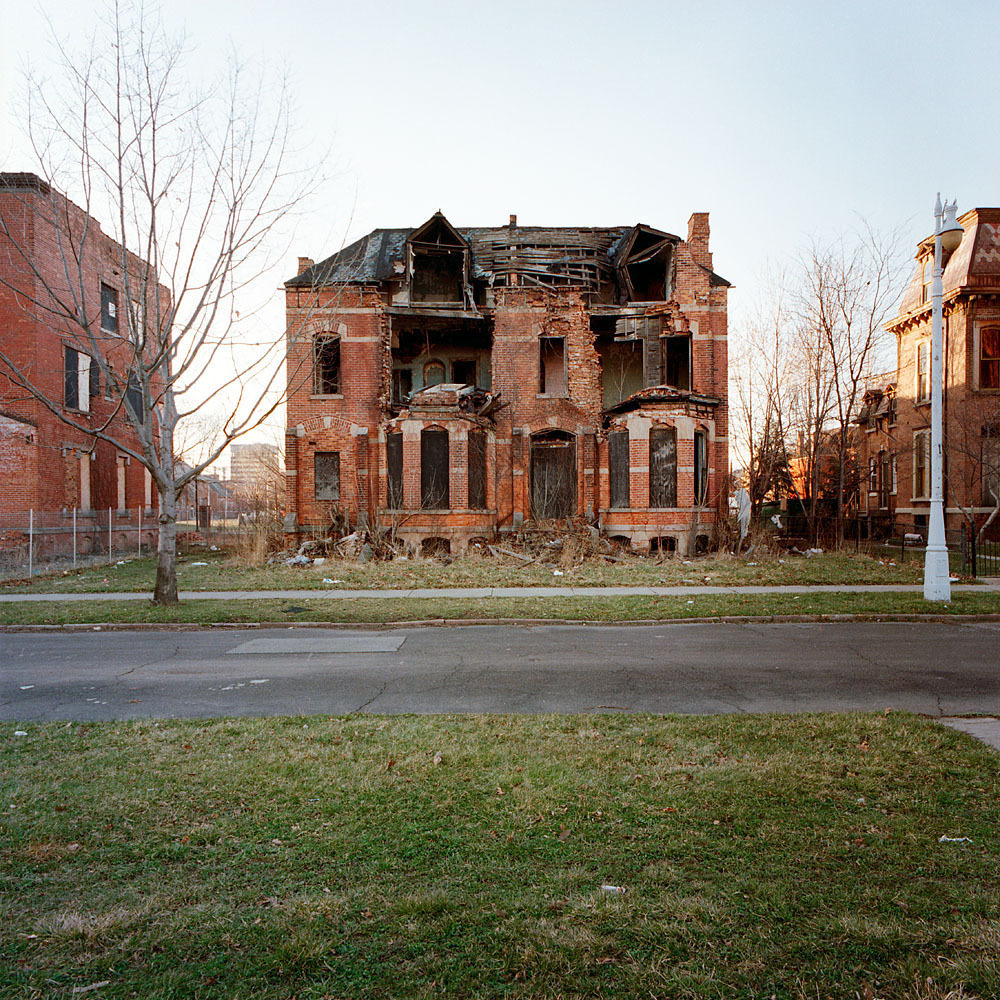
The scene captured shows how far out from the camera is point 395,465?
24.8 meters

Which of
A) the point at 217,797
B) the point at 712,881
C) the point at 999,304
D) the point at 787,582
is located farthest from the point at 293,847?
the point at 999,304

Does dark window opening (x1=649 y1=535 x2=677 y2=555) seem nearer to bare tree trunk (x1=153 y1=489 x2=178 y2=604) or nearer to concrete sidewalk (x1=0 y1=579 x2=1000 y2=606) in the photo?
concrete sidewalk (x1=0 y1=579 x2=1000 y2=606)

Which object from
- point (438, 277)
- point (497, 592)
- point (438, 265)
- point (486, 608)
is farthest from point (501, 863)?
point (438, 265)

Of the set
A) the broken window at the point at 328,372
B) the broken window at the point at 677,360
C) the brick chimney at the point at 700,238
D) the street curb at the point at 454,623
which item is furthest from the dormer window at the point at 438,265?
the street curb at the point at 454,623

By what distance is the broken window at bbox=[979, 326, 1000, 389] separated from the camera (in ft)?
91.4

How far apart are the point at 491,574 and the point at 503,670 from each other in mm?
9731

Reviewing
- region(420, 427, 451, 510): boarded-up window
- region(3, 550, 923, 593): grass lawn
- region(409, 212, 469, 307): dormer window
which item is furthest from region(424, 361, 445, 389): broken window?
region(3, 550, 923, 593): grass lawn

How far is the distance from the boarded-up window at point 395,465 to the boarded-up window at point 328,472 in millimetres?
2079

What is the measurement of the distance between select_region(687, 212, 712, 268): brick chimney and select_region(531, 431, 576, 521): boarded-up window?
801cm

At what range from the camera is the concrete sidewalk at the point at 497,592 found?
14766 millimetres

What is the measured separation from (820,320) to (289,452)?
21126mm

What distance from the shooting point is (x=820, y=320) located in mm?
28156

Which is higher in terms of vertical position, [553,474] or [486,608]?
[553,474]

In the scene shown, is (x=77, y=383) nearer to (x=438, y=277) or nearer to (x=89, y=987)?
(x=438, y=277)
